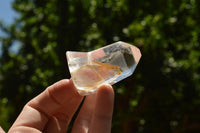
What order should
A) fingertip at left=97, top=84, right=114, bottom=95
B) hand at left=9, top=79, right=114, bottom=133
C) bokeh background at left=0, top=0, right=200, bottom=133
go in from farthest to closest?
1. bokeh background at left=0, top=0, right=200, bottom=133
2. hand at left=9, top=79, right=114, bottom=133
3. fingertip at left=97, top=84, right=114, bottom=95

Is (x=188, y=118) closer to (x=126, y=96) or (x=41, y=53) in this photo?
(x=126, y=96)

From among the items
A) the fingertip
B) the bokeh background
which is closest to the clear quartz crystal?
the fingertip

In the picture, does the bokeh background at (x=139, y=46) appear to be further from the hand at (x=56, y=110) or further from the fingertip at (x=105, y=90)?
the fingertip at (x=105, y=90)

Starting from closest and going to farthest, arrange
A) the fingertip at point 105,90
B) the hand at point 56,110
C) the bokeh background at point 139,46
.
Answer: the fingertip at point 105,90 → the hand at point 56,110 → the bokeh background at point 139,46

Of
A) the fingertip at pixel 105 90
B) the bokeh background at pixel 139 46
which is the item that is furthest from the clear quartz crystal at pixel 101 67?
the bokeh background at pixel 139 46

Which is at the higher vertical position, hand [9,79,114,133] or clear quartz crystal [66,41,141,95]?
clear quartz crystal [66,41,141,95]

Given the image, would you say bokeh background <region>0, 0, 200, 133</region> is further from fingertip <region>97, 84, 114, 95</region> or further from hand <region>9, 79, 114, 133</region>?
fingertip <region>97, 84, 114, 95</region>
